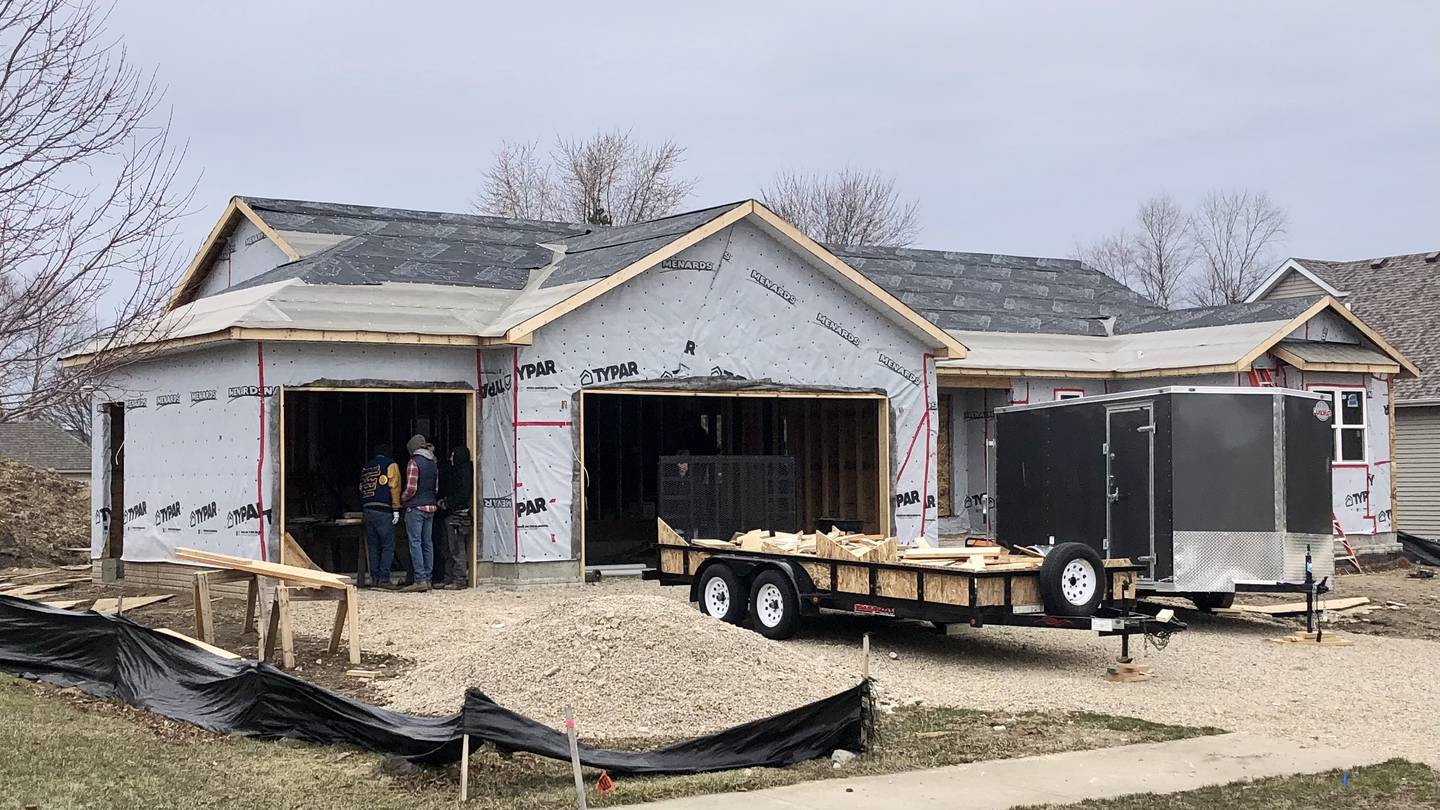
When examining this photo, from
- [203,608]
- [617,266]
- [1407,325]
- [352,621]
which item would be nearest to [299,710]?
[352,621]

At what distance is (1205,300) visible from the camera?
6706 centimetres

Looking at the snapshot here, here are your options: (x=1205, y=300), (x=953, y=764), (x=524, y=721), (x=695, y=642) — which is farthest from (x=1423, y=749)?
(x=1205, y=300)

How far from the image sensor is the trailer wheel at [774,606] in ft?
48.4

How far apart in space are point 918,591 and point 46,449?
57402mm

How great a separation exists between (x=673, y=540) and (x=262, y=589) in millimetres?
4937

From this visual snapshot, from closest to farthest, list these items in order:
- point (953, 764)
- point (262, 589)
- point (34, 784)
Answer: point (34, 784)
point (953, 764)
point (262, 589)

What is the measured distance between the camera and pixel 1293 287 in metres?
36.9

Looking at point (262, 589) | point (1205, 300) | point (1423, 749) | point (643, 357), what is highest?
point (1205, 300)

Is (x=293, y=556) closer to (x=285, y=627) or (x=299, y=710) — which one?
(x=285, y=627)

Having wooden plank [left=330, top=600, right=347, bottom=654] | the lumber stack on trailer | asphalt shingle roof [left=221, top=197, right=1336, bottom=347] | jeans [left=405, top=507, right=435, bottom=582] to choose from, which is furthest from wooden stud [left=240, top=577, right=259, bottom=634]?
asphalt shingle roof [left=221, top=197, right=1336, bottom=347]

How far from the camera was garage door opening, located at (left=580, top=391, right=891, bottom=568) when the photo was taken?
24156mm

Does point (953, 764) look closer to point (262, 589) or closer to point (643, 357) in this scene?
point (262, 589)

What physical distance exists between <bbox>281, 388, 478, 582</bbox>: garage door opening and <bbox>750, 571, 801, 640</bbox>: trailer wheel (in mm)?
8496

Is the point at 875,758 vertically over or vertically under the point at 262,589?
under
